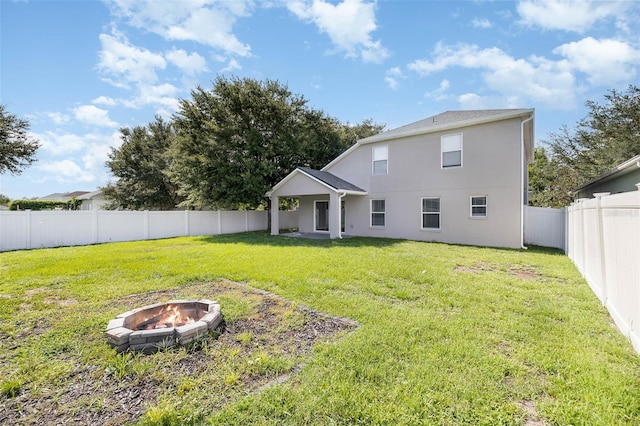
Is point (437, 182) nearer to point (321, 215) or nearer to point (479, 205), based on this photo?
point (479, 205)

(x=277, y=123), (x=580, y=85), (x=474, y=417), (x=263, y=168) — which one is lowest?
(x=474, y=417)

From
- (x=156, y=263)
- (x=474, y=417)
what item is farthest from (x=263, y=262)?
(x=474, y=417)

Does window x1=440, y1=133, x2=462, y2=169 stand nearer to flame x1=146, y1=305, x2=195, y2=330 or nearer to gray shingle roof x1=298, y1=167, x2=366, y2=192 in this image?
gray shingle roof x1=298, y1=167, x2=366, y2=192

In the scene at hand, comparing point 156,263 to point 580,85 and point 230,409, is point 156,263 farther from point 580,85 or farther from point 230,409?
point 580,85

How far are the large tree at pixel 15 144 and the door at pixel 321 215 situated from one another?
16.5 meters

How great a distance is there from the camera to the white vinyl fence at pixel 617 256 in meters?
3.10

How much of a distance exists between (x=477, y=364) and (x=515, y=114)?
429 inches

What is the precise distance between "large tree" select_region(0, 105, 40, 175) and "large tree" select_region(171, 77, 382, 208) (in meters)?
7.91

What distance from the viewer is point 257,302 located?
4.79 metres

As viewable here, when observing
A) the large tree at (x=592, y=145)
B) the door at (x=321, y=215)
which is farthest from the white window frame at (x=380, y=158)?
the large tree at (x=592, y=145)

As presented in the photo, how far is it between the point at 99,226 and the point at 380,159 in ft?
44.1

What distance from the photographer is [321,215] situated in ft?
56.0

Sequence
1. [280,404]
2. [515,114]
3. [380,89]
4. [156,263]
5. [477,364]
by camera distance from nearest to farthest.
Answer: [280,404] < [477,364] < [156,263] < [515,114] < [380,89]

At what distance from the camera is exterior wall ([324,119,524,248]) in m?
11.2
